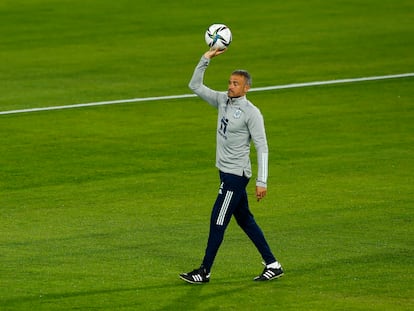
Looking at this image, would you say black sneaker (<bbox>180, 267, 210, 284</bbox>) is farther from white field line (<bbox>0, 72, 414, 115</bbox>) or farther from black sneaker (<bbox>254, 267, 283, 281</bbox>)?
white field line (<bbox>0, 72, 414, 115</bbox>)

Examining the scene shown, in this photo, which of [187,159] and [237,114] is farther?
[187,159]

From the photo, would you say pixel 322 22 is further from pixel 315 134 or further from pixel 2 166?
pixel 2 166

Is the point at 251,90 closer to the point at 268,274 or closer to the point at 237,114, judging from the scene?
the point at 268,274

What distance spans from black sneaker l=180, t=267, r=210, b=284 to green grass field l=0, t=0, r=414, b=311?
82mm

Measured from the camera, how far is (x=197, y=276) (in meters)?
14.8

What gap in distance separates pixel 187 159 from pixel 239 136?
8.03 m

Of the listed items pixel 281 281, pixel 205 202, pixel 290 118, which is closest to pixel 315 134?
pixel 290 118

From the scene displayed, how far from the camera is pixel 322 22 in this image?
37344 millimetres

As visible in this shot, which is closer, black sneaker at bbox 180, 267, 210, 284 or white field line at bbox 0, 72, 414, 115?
black sneaker at bbox 180, 267, 210, 284

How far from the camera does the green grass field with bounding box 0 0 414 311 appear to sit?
14.9 metres

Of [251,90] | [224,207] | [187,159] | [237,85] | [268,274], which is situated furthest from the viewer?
[251,90]

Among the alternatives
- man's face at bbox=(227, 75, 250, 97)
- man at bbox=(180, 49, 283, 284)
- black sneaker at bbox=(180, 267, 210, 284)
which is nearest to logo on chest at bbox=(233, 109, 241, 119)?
man at bbox=(180, 49, 283, 284)

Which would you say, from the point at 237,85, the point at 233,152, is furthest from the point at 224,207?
the point at 237,85

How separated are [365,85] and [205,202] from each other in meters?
10.8
